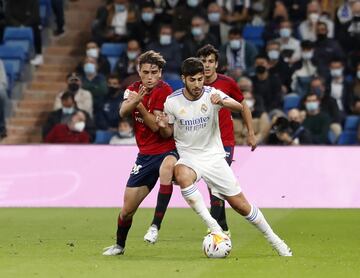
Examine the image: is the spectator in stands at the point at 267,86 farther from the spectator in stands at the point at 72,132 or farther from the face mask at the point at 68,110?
the face mask at the point at 68,110

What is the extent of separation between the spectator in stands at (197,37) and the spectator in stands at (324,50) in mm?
1984

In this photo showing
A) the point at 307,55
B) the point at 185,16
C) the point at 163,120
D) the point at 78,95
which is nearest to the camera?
the point at 163,120

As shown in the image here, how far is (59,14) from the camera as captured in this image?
25.7 m

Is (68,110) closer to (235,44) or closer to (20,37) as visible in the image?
(20,37)

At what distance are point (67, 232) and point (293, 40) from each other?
10.4 m

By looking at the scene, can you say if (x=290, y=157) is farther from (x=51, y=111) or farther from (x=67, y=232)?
(x=51, y=111)

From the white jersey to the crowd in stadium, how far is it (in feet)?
30.8

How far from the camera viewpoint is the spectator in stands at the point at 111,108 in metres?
22.7

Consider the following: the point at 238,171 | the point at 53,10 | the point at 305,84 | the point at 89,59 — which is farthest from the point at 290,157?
the point at 53,10

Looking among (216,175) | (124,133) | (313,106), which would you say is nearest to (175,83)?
(124,133)

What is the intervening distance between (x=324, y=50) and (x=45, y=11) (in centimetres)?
625

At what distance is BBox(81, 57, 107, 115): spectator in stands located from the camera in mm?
23406

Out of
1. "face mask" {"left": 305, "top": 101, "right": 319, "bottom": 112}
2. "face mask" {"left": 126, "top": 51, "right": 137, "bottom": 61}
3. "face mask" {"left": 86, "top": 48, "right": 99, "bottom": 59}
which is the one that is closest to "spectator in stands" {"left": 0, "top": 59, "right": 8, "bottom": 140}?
A: "face mask" {"left": 86, "top": 48, "right": 99, "bottom": 59}

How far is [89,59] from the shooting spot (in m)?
24.0
